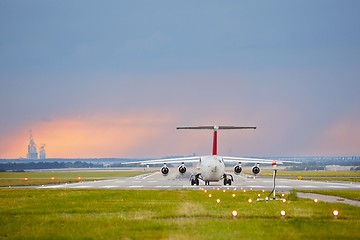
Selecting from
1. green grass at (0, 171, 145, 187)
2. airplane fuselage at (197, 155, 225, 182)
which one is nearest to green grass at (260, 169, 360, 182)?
airplane fuselage at (197, 155, 225, 182)

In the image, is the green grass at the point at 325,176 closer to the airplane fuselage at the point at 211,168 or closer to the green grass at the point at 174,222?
the airplane fuselage at the point at 211,168

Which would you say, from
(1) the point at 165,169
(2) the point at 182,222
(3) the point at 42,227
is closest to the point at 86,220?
(3) the point at 42,227

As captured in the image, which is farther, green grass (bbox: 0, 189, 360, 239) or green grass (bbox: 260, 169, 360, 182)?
green grass (bbox: 260, 169, 360, 182)

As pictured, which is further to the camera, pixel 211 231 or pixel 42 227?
pixel 42 227

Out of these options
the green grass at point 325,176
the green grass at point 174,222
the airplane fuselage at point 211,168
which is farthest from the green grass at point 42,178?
the green grass at point 174,222

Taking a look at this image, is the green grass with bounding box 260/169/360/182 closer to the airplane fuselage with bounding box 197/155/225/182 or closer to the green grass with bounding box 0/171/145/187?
the airplane fuselage with bounding box 197/155/225/182

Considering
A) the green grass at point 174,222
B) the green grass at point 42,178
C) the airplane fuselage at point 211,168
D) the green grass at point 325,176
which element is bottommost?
the green grass at point 42,178

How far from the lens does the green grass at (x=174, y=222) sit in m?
19.7

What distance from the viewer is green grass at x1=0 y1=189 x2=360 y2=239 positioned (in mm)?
19653

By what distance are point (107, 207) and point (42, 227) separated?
9356 millimetres

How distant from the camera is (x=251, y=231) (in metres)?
20.3

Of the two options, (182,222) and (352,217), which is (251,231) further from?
(352,217)

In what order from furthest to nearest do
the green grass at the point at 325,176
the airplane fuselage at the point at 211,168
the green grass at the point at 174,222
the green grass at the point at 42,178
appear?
1. the green grass at the point at 325,176
2. the green grass at the point at 42,178
3. the airplane fuselage at the point at 211,168
4. the green grass at the point at 174,222

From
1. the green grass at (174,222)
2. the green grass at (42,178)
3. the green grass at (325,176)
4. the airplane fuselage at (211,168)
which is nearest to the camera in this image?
the green grass at (174,222)
